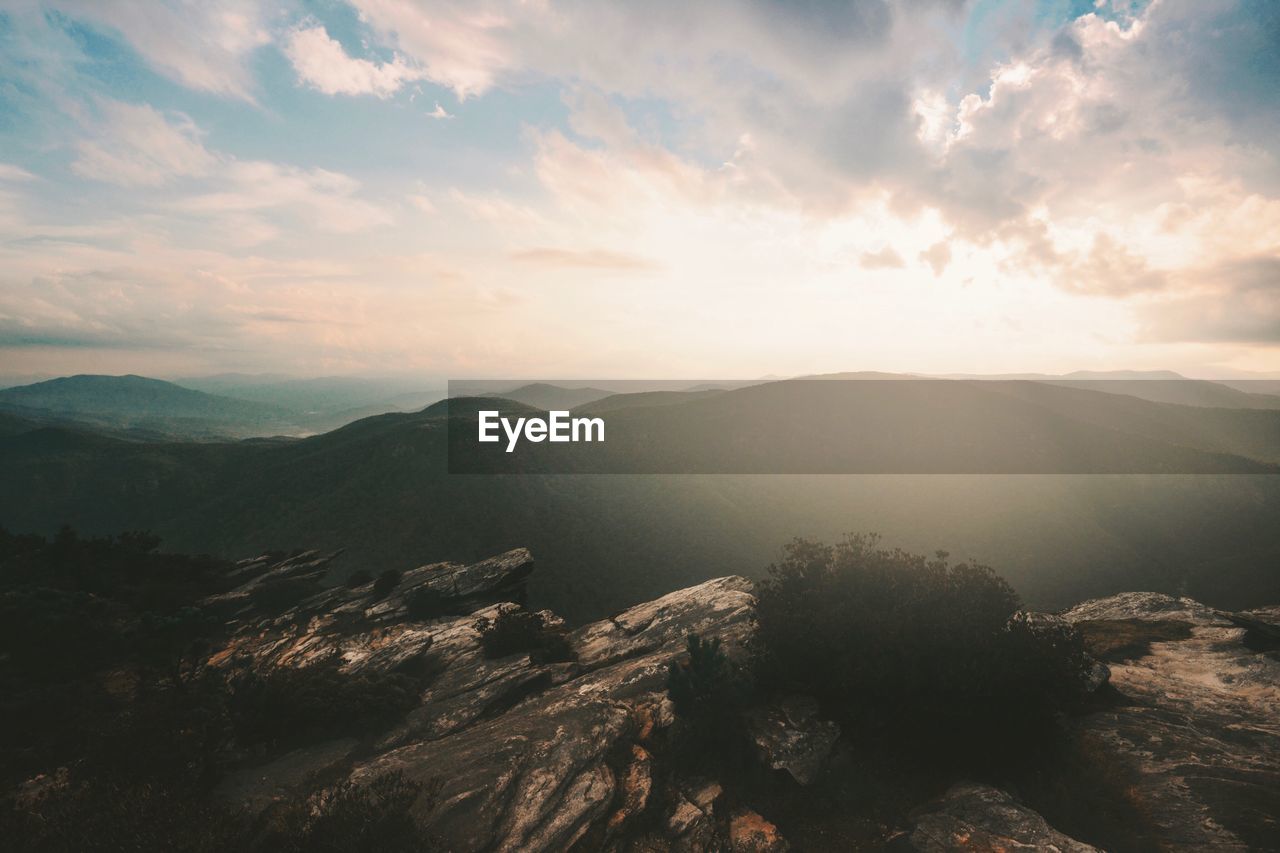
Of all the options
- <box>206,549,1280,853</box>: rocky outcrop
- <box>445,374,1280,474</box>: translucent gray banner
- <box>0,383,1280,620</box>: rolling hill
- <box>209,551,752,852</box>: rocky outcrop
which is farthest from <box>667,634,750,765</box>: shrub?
<box>445,374,1280,474</box>: translucent gray banner

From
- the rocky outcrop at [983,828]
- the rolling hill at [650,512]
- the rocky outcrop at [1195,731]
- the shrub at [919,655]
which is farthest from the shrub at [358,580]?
the rocky outcrop at [1195,731]

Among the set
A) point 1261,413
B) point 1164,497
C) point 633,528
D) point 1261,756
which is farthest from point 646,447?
point 1261,413

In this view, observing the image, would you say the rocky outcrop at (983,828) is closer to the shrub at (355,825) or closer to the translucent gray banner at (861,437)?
the shrub at (355,825)

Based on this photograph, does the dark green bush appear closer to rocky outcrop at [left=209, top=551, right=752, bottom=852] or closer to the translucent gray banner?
rocky outcrop at [left=209, top=551, right=752, bottom=852]

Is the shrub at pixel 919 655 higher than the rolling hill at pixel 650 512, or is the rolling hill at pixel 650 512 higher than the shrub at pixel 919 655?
the shrub at pixel 919 655

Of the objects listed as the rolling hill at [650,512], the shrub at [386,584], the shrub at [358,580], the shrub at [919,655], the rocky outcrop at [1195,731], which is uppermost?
the shrub at [919,655]

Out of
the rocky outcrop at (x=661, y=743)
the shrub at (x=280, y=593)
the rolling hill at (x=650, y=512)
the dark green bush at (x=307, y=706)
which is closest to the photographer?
the rocky outcrop at (x=661, y=743)
